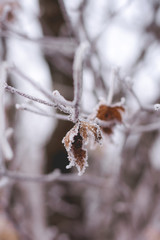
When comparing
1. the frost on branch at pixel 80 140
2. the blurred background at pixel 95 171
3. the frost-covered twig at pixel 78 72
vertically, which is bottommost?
the frost on branch at pixel 80 140

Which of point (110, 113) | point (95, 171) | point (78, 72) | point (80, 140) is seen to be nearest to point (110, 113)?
point (110, 113)

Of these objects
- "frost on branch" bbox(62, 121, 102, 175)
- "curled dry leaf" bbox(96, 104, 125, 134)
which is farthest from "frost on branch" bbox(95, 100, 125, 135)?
"frost on branch" bbox(62, 121, 102, 175)

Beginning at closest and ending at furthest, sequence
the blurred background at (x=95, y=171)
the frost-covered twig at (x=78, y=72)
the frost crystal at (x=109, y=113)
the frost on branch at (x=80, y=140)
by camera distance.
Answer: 1. the frost-covered twig at (x=78, y=72)
2. the frost on branch at (x=80, y=140)
3. the frost crystal at (x=109, y=113)
4. the blurred background at (x=95, y=171)

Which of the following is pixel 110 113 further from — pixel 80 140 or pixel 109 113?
pixel 80 140

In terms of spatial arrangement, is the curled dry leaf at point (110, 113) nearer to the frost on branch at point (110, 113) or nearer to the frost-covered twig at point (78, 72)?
the frost on branch at point (110, 113)

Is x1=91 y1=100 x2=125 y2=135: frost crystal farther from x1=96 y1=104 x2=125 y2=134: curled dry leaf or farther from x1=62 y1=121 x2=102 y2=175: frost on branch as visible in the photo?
x1=62 y1=121 x2=102 y2=175: frost on branch

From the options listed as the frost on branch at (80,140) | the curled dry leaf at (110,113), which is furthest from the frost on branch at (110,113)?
the frost on branch at (80,140)

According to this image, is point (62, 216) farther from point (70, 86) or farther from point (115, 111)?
point (115, 111)
